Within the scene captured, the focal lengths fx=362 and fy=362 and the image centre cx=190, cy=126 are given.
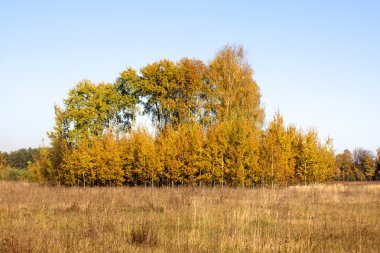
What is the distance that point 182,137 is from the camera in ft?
95.3

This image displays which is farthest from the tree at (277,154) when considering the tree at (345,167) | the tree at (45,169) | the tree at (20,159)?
the tree at (20,159)

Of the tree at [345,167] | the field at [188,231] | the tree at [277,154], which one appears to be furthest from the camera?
the tree at [345,167]

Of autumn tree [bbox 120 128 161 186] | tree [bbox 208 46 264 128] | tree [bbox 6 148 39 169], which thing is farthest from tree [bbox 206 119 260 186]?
tree [bbox 6 148 39 169]

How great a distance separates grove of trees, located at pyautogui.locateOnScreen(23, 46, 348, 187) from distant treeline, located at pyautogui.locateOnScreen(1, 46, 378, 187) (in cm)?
8

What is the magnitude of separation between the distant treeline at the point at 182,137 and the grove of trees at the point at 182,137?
0.08 m

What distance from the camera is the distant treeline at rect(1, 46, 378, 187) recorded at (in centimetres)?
2748

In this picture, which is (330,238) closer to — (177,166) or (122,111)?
(177,166)

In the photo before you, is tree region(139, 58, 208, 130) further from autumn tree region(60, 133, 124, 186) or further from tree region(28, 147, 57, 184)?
tree region(28, 147, 57, 184)

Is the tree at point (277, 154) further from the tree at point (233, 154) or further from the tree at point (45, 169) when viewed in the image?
the tree at point (45, 169)

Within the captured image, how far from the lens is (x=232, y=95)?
117 feet

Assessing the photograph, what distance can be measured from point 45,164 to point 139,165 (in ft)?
50.6

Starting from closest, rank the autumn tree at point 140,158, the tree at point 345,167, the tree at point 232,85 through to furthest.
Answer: the autumn tree at point 140,158
the tree at point 232,85
the tree at point 345,167

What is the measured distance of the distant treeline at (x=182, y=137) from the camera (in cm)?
2748

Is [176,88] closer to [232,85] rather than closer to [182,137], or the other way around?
[232,85]
